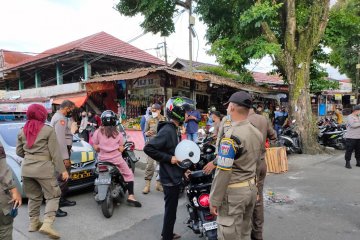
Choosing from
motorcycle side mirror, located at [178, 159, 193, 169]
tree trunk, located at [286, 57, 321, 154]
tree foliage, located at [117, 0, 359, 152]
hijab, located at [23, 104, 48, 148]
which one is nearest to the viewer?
motorcycle side mirror, located at [178, 159, 193, 169]

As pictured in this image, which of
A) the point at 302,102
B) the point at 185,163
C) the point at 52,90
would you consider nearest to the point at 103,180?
the point at 185,163

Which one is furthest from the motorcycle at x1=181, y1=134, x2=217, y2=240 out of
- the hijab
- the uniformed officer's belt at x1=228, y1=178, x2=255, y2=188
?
the hijab

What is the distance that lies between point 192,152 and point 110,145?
2089mm

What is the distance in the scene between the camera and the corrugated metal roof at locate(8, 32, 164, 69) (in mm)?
16094

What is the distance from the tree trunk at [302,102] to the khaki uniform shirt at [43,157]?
8.45 metres

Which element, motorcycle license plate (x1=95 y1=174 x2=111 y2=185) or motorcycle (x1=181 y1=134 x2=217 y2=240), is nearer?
motorcycle (x1=181 y1=134 x2=217 y2=240)

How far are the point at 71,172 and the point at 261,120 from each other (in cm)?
352

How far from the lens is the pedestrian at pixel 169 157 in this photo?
139 inches

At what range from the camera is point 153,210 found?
511 centimetres

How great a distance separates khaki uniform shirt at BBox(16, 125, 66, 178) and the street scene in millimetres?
13

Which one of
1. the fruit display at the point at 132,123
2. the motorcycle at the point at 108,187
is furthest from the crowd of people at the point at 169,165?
the fruit display at the point at 132,123

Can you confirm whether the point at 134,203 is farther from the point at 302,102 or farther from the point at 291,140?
the point at 302,102

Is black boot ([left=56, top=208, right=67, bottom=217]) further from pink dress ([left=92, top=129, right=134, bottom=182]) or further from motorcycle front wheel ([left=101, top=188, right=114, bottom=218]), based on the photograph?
pink dress ([left=92, top=129, right=134, bottom=182])

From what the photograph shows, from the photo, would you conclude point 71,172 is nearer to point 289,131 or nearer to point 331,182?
point 331,182
